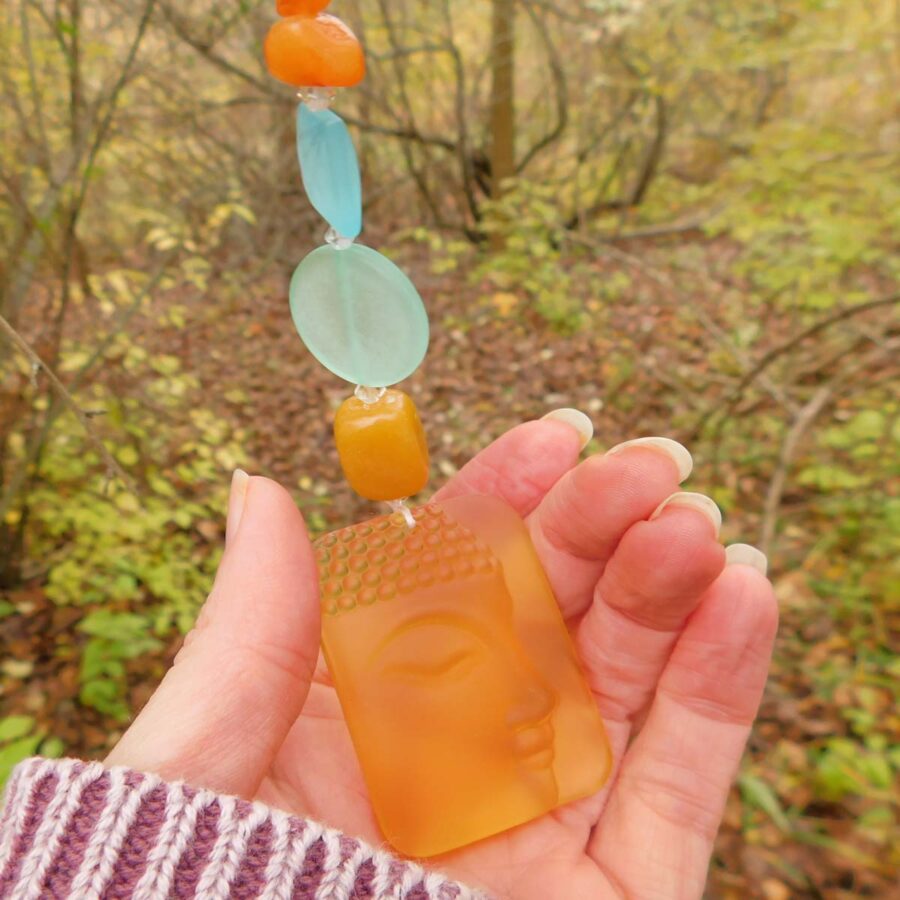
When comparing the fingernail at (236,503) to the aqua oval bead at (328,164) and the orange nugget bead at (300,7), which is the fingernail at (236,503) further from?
the orange nugget bead at (300,7)

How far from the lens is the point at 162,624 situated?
6.79 ft

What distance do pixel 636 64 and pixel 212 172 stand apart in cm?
270

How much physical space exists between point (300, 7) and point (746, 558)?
3.32ft

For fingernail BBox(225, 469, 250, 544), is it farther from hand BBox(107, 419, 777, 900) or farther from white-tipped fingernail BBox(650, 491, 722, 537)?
white-tipped fingernail BBox(650, 491, 722, 537)

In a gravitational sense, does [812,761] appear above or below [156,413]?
below

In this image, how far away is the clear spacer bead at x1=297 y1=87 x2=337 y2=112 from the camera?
3.25 ft

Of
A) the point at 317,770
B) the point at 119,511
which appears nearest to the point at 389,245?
the point at 119,511

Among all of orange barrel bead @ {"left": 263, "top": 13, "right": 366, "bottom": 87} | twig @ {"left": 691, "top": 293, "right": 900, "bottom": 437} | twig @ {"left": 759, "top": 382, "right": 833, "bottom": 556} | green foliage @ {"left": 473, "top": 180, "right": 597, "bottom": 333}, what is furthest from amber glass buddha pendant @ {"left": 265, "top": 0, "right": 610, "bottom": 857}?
green foliage @ {"left": 473, "top": 180, "right": 597, "bottom": 333}

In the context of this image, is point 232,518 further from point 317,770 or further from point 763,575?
point 763,575

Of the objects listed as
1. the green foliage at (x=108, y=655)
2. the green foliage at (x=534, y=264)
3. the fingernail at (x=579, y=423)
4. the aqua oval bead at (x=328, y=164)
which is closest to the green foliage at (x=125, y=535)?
the green foliage at (x=108, y=655)

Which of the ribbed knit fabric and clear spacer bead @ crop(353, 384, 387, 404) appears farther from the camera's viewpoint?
clear spacer bead @ crop(353, 384, 387, 404)

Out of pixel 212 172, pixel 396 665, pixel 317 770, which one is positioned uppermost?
pixel 212 172

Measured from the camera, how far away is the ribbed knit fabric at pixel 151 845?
0.79 meters

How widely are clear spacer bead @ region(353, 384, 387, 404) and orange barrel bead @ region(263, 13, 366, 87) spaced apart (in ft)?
1.31
